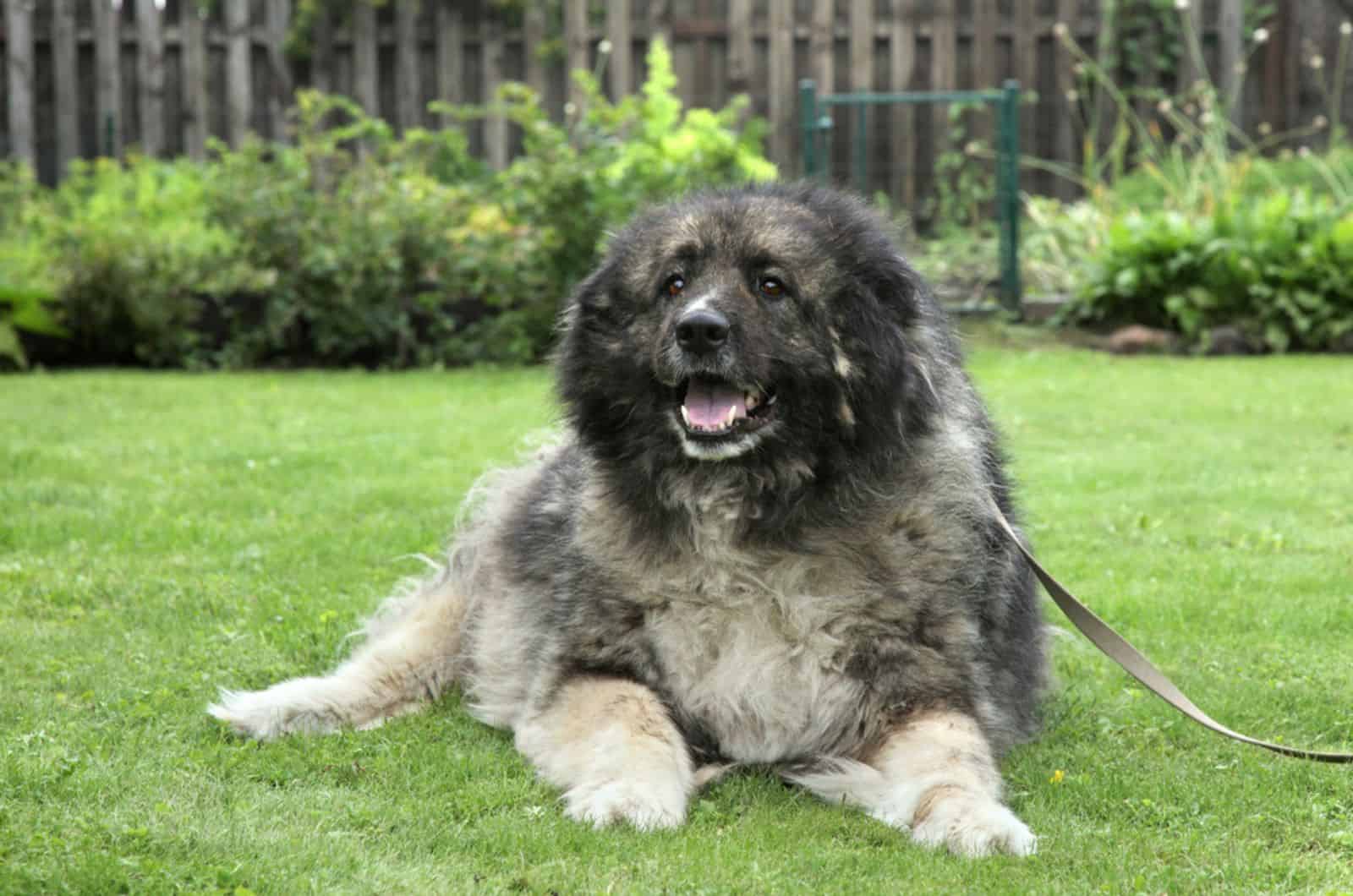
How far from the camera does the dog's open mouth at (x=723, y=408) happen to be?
4219 mm

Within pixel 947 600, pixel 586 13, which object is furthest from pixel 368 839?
pixel 586 13

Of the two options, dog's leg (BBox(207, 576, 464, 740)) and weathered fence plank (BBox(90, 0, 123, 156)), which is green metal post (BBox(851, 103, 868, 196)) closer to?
weathered fence plank (BBox(90, 0, 123, 156))

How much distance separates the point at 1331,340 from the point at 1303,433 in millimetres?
3531

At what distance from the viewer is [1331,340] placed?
41.1ft

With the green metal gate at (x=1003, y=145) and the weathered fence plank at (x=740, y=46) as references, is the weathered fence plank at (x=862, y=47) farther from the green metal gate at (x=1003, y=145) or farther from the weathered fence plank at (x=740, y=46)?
the green metal gate at (x=1003, y=145)

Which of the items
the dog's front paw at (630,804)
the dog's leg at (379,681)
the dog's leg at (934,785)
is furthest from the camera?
the dog's leg at (379,681)

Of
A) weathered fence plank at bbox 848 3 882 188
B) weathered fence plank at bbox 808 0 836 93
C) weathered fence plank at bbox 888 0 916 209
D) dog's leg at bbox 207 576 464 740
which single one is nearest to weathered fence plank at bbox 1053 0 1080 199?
weathered fence plank at bbox 888 0 916 209

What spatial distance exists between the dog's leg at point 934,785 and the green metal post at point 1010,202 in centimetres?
1015

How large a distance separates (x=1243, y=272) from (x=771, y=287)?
364 inches

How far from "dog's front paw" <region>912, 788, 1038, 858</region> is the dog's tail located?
1.79m

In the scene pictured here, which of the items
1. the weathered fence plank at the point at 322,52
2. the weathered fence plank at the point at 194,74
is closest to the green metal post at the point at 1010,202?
the weathered fence plank at the point at 322,52

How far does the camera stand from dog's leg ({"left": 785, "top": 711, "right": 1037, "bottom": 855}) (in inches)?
148

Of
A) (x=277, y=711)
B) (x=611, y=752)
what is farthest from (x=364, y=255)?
(x=611, y=752)

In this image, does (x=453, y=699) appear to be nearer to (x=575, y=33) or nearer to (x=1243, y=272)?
(x=1243, y=272)
